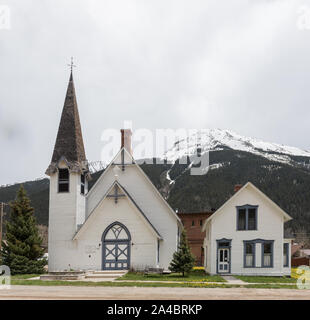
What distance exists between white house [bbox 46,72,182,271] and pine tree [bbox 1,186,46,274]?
215 cm

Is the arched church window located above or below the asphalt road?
above

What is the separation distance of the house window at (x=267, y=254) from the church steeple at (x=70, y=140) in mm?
14737

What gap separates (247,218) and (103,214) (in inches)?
410

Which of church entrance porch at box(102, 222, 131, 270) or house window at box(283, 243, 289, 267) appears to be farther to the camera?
church entrance porch at box(102, 222, 131, 270)

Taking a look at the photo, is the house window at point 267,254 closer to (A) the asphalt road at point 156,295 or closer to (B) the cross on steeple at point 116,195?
(B) the cross on steeple at point 116,195

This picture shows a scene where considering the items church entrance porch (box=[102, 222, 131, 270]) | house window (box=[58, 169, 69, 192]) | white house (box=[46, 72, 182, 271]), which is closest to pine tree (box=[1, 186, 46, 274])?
white house (box=[46, 72, 182, 271])

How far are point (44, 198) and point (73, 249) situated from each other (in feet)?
374

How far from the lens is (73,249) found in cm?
3719

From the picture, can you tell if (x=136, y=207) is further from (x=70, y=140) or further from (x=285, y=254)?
(x=285, y=254)

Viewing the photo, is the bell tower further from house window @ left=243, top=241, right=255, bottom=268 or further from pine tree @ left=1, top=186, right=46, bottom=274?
house window @ left=243, top=241, right=255, bottom=268

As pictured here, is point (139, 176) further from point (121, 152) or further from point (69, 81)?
point (69, 81)

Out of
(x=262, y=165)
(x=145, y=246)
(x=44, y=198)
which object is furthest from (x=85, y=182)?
(x=262, y=165)

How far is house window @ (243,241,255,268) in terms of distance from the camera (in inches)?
1288

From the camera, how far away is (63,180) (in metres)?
38.7
